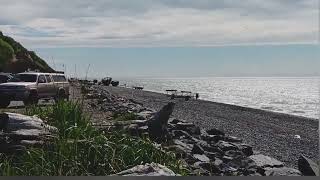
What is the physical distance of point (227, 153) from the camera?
10.0 meters

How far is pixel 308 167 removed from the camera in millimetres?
8445

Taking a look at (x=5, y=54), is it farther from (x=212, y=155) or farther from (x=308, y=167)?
(x=308, y=167)

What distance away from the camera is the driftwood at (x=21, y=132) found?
23.7ft

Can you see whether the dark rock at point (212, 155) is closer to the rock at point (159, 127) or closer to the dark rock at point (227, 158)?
the dark rock at point (227, 158)

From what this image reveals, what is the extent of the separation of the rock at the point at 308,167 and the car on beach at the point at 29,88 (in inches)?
301

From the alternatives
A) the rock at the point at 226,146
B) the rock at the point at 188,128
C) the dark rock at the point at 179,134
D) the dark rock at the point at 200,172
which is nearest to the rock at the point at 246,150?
the rock at the point at 226,146

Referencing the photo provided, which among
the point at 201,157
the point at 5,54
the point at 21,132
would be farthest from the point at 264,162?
the point at 5,54

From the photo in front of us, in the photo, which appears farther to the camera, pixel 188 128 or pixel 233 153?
pixel 188 128

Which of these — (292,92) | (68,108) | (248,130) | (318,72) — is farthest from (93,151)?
(292,92)

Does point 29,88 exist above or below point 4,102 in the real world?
above

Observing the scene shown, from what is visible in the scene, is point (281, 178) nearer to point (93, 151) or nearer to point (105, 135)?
point (93, 151)

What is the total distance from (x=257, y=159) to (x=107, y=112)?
372 cm

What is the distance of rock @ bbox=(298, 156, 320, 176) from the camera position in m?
8.00

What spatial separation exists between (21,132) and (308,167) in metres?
3.87
